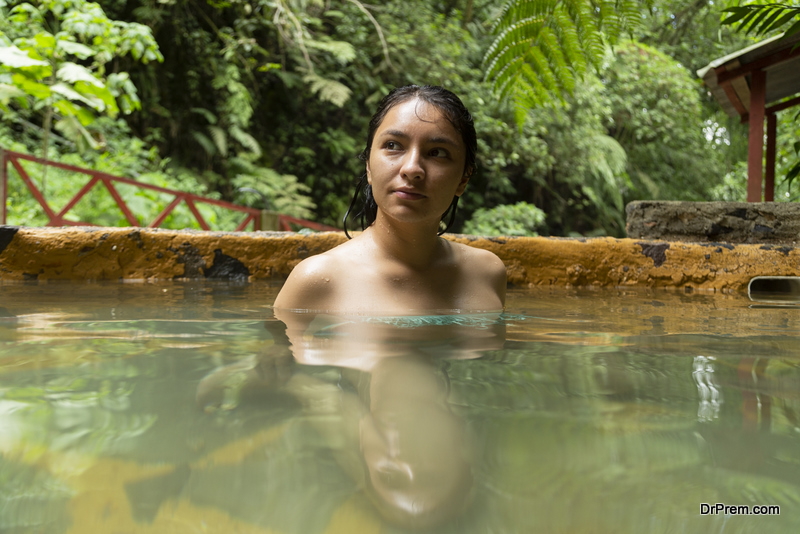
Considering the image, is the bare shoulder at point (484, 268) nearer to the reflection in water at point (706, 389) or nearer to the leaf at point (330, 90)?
the reflection in water at point (706, 389)

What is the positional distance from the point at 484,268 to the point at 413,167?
1.93ft

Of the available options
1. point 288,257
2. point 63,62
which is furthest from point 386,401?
point 63,62

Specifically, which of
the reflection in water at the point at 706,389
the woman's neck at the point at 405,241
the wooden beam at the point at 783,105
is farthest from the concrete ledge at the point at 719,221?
the wooden beam at the point at 783,105

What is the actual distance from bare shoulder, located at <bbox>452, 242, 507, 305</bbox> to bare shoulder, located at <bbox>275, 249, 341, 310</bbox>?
534 millimetres

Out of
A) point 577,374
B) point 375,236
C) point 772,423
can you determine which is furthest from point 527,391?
point 375,236

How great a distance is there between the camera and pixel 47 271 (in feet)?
8.05

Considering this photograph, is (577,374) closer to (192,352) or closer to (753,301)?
(192,352)

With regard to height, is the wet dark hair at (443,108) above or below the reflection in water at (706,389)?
above

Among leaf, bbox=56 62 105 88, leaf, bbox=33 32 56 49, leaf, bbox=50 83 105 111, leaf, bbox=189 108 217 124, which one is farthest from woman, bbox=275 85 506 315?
leaf, bbox=189 108 217 124

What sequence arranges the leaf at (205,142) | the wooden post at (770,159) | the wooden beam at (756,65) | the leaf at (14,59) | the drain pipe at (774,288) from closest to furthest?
the drain pipe at (774,288) < the wooden beam at (756,65) < the leaf at (14,59) < the wooden post at (770,159) < the leaf at (205,142)

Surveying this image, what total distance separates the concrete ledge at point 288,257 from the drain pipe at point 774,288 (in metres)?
0.05

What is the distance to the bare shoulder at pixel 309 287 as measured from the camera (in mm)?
1836

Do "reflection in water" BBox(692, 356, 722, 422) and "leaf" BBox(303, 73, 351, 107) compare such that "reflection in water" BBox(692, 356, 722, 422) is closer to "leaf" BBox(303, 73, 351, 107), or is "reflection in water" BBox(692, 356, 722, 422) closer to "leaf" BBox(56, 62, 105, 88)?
"leaf" BBox(56, 62, 105, 88)

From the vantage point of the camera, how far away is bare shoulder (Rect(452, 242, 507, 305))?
6.94ft
